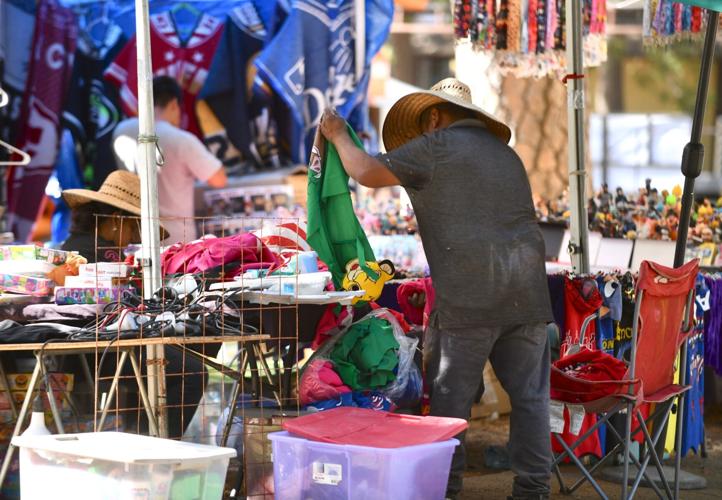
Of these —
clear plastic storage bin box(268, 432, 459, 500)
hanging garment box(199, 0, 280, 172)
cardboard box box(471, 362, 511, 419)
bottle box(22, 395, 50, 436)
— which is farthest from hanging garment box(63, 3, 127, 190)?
clear plastic storage bin box(268, 432, 459, 500)

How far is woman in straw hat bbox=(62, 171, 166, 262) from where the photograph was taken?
5711 mm

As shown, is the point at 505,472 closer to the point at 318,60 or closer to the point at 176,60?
the point at 318,60

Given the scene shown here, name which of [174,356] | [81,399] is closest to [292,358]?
[174,356]

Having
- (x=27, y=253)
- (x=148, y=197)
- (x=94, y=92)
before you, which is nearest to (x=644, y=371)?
(x=148, y=197)

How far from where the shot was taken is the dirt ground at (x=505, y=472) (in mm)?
5457

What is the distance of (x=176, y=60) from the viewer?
27.6ft

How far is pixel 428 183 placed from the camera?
177 inches

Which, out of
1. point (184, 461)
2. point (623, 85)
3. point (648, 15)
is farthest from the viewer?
point (623, 85)

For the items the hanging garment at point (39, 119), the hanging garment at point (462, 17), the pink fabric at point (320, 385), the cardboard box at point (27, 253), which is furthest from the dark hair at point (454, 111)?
the hanging garment at point (39, 119)

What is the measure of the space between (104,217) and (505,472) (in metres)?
2.38

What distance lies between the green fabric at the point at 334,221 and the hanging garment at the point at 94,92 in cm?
387

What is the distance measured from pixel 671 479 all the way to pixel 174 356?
2.45 metres

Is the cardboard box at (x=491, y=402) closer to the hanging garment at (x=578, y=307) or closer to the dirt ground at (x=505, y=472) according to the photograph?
the dirt ground at (x=505, y=472)

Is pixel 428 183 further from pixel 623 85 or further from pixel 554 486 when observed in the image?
pixel 623 85
